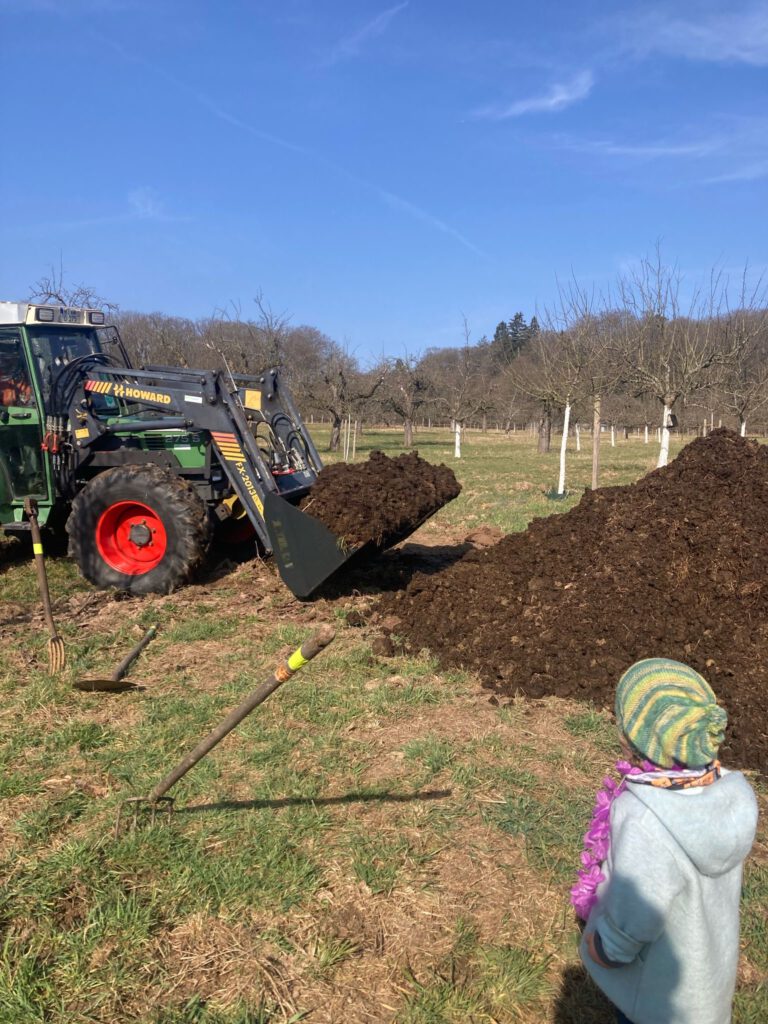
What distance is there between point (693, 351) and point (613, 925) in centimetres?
1552

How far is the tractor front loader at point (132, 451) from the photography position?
7332 millimetres

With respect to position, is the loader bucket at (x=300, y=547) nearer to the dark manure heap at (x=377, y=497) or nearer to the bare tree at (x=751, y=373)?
the dark manure heap at (x=377, y=497)

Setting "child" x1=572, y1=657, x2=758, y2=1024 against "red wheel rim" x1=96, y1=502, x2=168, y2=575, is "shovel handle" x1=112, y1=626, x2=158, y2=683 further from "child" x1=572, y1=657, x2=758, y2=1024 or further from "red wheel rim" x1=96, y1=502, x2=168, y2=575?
"child" x1=572, y1=657, x2=758, y2=1024

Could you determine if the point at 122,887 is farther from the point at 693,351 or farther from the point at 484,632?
the point at 693,351

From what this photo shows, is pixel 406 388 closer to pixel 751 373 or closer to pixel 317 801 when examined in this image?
pixel 751 373

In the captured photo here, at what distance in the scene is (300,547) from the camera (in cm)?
654

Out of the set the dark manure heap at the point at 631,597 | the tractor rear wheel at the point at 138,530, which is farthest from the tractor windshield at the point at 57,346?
the dark manure heap at the point at 631,597

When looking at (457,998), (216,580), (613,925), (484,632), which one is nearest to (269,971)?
(457,998)

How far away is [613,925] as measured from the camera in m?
1.68

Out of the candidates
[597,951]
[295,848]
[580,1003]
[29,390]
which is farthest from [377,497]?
[597,951]

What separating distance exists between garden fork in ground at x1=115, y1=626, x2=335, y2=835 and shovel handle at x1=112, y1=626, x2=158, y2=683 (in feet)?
5.57

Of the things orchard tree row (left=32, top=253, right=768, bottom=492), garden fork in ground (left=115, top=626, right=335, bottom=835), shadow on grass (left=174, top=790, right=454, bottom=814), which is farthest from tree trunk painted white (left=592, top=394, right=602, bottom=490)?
garden fork in ground (left=115, top=626, right=335, bottom=835)

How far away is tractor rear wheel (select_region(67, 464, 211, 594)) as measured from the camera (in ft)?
24.0

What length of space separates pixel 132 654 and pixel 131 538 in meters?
2.16
